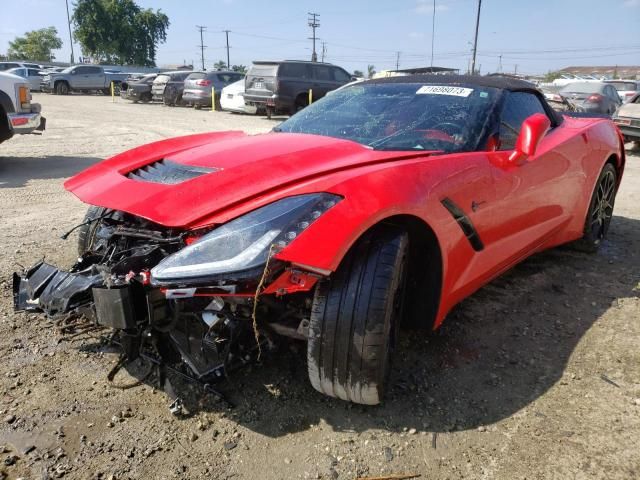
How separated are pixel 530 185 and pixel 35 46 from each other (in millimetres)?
98236

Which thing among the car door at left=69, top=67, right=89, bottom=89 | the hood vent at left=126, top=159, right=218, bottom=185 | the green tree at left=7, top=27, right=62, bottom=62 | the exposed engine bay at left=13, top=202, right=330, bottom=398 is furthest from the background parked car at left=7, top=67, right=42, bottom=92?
the green tree at left=7, top=27, right=62, bottom=62

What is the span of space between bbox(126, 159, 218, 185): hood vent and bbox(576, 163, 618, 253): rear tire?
3.14m

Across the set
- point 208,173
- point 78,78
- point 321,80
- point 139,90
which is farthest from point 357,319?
point 78,78

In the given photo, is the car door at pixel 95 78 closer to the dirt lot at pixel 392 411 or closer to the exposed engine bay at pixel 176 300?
the dirt lot at pixel 392 411

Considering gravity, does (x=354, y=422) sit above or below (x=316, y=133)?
below

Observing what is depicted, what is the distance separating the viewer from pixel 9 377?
2434 mm

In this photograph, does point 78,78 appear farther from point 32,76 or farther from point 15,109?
point 15,109

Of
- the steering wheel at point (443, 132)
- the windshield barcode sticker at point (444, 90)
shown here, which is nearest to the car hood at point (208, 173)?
the steering wheel at point (443, 132)

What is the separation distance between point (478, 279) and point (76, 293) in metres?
1.92

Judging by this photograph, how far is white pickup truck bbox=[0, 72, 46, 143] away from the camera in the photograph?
724 cm

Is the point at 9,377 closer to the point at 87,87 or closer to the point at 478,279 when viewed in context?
the point at 478,279

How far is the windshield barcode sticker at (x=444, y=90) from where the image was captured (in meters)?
3.13

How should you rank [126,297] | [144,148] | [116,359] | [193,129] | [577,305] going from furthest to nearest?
[193,129] < [577,305] < [144,148] < [116,359] < [126,297]

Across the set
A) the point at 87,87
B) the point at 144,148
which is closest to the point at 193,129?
the point at 144,148
